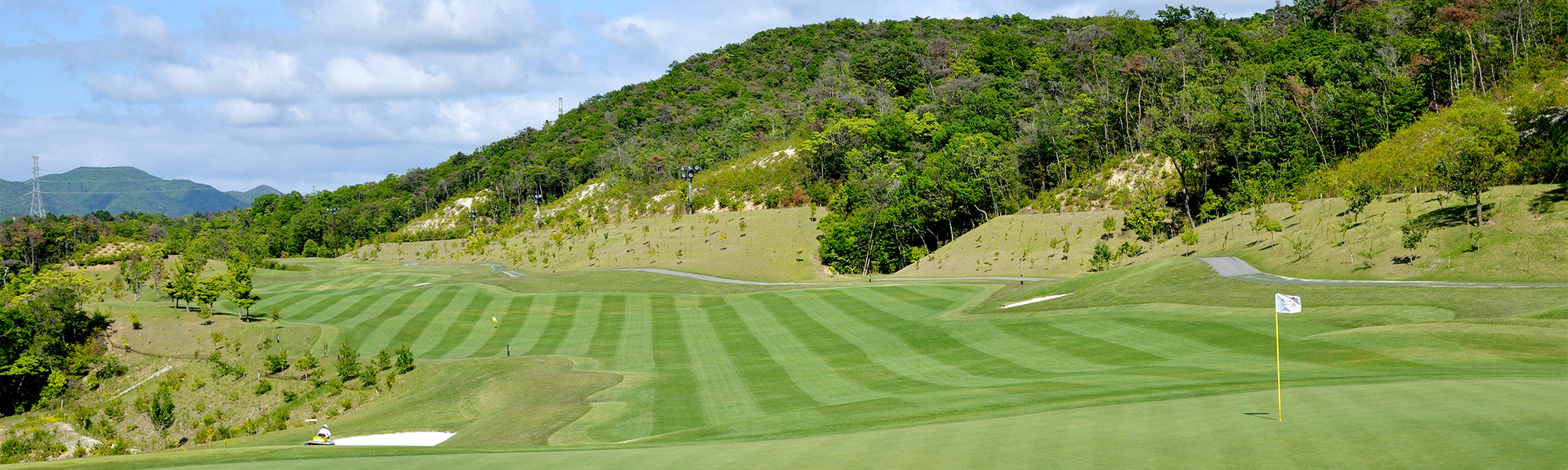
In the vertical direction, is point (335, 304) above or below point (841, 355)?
above

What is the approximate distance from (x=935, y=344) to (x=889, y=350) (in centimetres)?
228

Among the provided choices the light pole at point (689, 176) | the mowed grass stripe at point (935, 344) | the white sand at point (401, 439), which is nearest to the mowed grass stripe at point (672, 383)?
the white sand at point (401, 439)

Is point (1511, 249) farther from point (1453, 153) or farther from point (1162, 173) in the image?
point (1162, 173)

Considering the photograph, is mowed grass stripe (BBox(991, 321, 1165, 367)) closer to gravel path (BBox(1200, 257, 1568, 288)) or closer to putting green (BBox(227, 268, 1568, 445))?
putting green (BBox(227, 268, 1568, 445))

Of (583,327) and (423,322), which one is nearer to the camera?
(583,327)

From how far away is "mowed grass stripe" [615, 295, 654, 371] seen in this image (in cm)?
4103

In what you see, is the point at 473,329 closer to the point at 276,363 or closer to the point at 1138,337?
the point at 276,363

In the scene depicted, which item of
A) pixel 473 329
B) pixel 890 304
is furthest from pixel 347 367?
pixel 890 304

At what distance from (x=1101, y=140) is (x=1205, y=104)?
1638 centimetres

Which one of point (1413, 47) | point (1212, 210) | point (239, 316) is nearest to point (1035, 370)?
point (239, 316)

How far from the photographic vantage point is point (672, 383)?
113ft

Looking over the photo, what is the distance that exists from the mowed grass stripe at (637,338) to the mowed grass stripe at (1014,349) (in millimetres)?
15173

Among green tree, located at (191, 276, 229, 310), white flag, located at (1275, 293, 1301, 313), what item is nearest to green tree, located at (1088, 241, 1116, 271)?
white flag, located at (1275, 293, 1301, 313)

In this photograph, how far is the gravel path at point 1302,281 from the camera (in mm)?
40250
